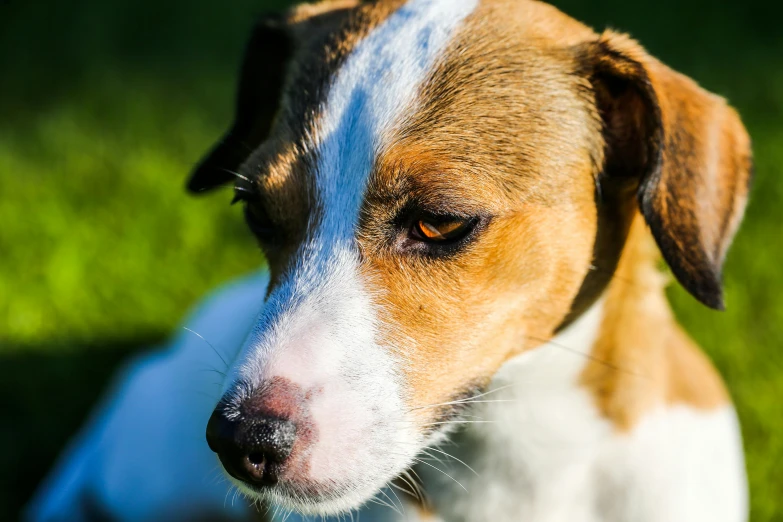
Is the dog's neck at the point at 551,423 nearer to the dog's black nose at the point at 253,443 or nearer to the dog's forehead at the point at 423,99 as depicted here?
the dog's forehead at the point at 423,99

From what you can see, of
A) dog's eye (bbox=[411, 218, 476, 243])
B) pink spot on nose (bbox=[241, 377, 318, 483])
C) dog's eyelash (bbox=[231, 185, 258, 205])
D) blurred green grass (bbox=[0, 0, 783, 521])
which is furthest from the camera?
blurred green grass (bbox=[0, 0, 783, 521])

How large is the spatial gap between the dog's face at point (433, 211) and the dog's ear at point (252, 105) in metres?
0.44

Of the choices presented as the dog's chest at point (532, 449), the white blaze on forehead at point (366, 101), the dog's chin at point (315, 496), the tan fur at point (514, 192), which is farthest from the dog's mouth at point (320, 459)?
the white blaze on forehead at point (366, 101)

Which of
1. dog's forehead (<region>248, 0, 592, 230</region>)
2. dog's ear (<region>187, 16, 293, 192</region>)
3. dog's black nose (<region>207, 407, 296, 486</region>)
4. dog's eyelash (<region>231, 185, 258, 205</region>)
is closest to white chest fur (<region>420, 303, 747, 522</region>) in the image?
dog's forehead (<region>248, 0, 592, 230</region>)

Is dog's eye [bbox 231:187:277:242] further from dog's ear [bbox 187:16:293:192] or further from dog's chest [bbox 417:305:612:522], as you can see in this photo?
dog's chest [bbox 417:305:612:522]

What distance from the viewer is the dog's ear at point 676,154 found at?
8.37 ft

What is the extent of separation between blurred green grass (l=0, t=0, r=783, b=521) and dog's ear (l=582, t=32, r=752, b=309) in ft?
6.10

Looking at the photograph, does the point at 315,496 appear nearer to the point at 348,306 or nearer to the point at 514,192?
the point at 348,306

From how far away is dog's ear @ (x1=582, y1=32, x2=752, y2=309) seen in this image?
8.37ft

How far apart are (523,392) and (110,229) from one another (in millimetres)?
3832

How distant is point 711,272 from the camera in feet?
8.66

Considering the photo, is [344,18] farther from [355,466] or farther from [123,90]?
[123,90]

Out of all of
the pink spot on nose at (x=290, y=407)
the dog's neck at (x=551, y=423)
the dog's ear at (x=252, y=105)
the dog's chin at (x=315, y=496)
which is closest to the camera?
the pink spot on nose at (x=290, y=407)

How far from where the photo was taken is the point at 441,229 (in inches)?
96.8
